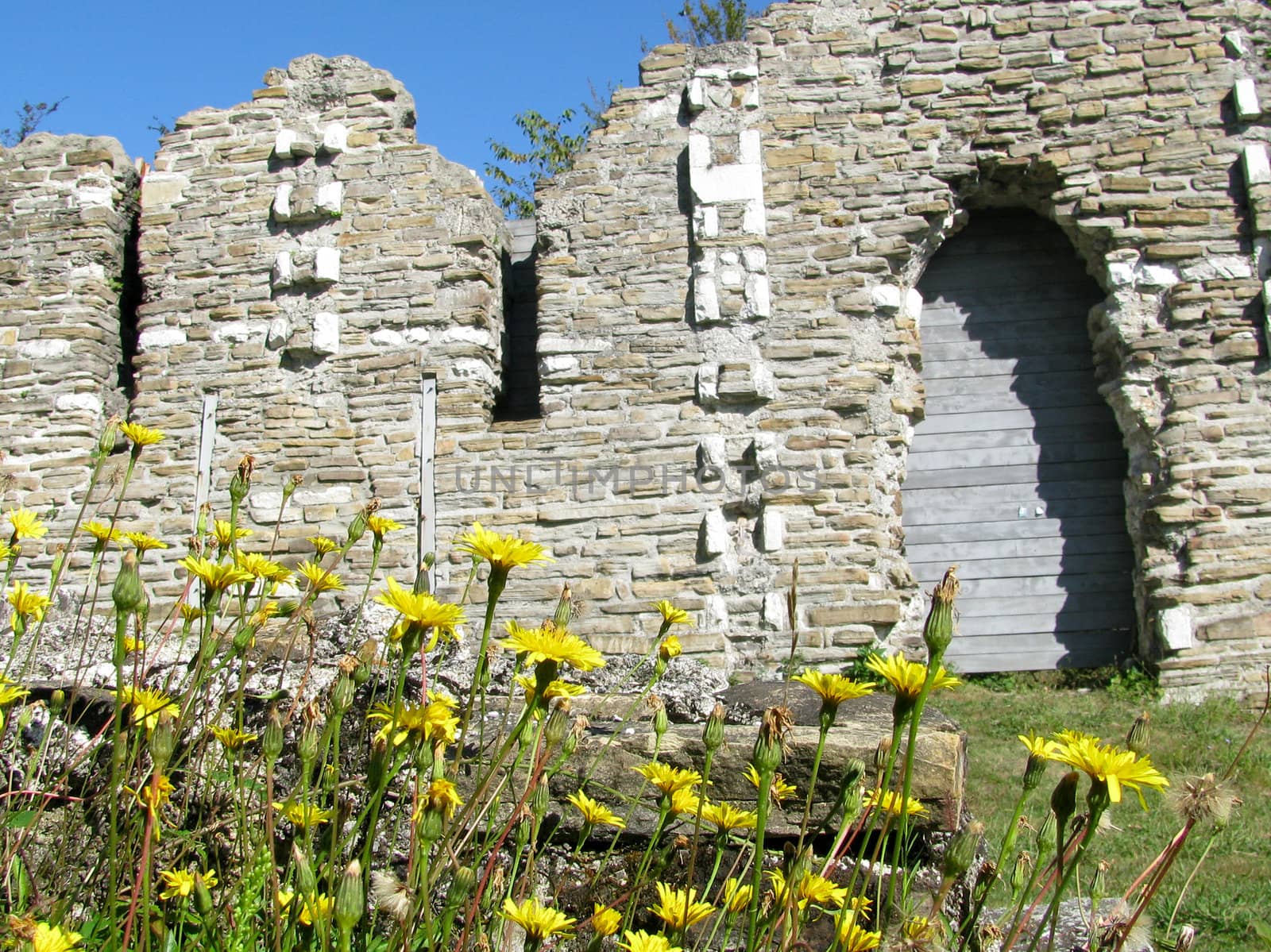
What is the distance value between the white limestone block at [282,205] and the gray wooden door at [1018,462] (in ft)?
14.0

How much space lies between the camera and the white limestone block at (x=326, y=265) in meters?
6.43

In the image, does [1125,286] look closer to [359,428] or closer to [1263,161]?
[1263,161]

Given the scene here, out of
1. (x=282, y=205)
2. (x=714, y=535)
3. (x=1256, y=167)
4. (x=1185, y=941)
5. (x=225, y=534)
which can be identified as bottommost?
A: (x=1185, y=941)

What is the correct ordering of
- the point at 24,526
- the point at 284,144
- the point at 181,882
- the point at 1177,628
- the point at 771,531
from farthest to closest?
the point at 284,144 → the point at 771,531 → the point at 1177,628 → the point at 24,526 → the point at 181,882

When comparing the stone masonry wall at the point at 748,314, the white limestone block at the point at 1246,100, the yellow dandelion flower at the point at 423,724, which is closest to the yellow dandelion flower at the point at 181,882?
the yellow dandelion flower at the point at 423,724

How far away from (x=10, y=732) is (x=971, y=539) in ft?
17.4

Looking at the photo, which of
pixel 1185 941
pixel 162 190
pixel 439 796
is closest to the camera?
pixel 439 796

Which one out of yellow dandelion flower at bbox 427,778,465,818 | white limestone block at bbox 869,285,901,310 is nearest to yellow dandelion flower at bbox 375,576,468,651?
yellow dandelion flower at bbox 427,778,465,818

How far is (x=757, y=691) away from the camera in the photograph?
10.2 ft

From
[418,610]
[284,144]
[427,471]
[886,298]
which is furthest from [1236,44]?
[418,610]

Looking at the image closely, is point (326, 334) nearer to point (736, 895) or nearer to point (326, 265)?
point (326, 265)

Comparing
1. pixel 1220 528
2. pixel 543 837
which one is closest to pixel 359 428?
pixel 543 837

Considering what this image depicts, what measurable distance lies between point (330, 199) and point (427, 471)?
6.50ft

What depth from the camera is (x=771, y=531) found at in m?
5.75
